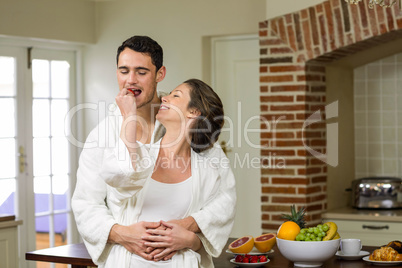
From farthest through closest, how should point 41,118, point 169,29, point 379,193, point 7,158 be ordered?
point 41,118, point 169,29, point 7,158, point 379,193

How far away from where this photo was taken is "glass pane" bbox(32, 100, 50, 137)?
5504 millimetres

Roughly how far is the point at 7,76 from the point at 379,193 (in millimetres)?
3155

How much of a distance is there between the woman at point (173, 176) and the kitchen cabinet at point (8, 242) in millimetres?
2354

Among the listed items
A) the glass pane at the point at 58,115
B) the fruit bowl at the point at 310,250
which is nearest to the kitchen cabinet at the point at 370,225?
the fruit bowl at the point at 310,250

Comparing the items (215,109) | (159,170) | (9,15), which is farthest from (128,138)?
(9,15)

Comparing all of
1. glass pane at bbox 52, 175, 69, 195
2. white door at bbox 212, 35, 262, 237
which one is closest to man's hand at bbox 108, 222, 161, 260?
white door at bbox 212, 35, 262, 237

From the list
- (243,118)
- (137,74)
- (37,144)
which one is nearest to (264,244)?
(137,74)

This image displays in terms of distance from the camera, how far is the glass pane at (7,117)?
519cm

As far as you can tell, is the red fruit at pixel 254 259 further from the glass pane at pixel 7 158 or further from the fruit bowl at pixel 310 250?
the glass pane at pixel 7 158

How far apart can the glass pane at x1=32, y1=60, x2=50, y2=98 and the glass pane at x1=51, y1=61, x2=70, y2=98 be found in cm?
7

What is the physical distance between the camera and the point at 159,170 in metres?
2.13

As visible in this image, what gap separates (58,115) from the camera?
5.75m

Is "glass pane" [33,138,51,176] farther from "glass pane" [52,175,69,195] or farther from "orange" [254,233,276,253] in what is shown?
"orange" [254,233,276,253]

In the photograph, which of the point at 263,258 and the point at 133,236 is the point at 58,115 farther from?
the point at 133,236
